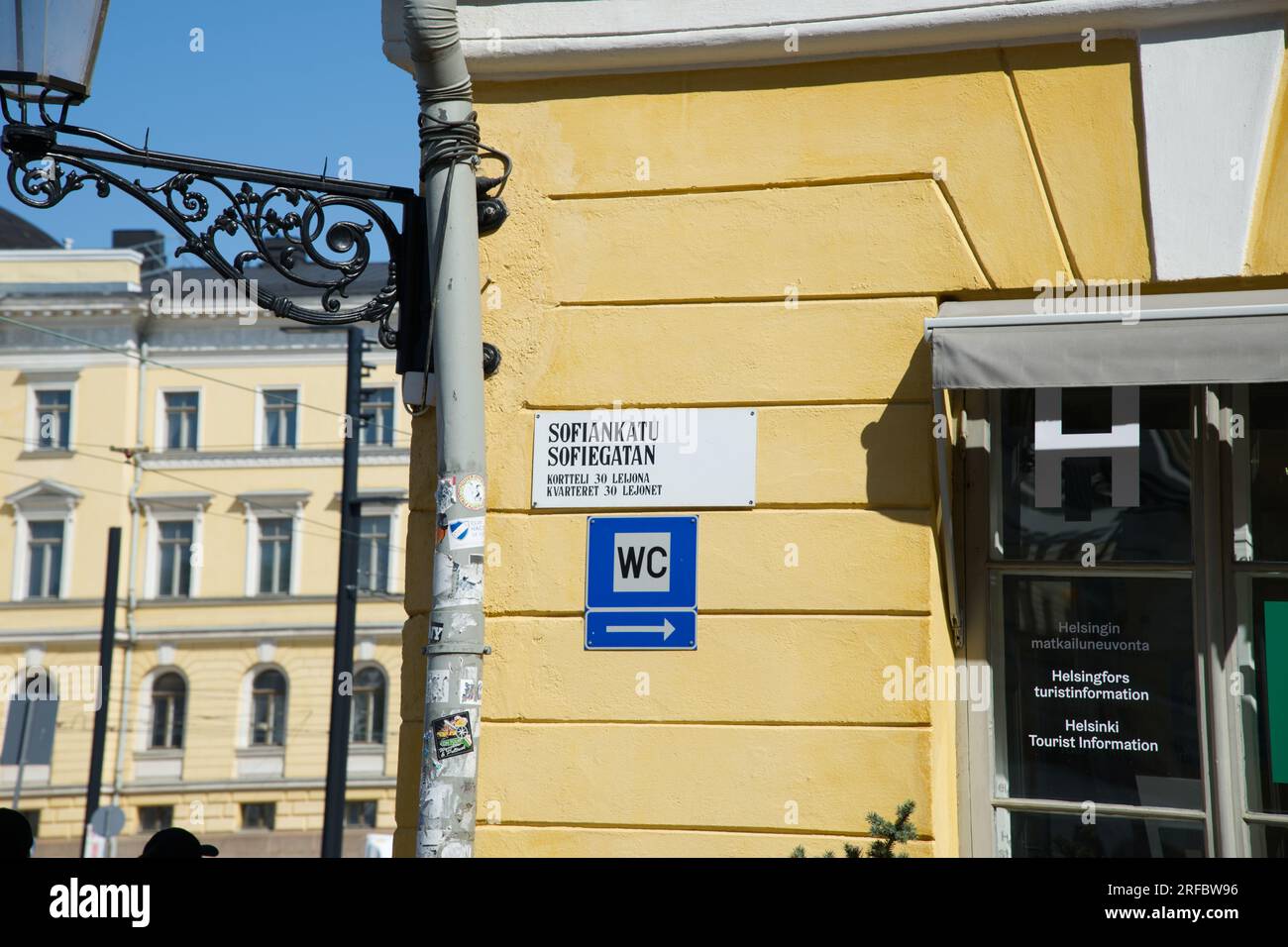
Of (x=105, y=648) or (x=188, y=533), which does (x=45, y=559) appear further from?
(x=105, y=648)

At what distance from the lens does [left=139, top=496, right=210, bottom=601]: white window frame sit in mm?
42688

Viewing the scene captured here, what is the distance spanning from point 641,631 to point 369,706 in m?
36.9

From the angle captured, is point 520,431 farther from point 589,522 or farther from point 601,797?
point 601,797

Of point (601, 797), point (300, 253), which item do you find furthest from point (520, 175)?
point (601, 797)

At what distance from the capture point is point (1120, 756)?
17.3 ft

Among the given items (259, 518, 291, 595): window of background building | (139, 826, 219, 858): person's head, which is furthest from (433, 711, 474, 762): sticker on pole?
(259, 518, 291, 595): window of background building

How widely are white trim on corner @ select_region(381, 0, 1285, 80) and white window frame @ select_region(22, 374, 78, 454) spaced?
134 feet

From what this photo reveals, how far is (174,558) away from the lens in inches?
1693

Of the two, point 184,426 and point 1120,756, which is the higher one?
point 184,426

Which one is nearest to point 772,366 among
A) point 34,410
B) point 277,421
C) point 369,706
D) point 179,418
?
point 369,706

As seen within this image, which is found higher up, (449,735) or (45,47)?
(45,47)

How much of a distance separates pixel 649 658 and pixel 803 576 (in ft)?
2.26

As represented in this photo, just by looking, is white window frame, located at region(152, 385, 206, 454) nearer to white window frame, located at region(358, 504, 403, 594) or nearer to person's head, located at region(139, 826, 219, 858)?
white window frame, located at region(358, 504, 403, 594)
